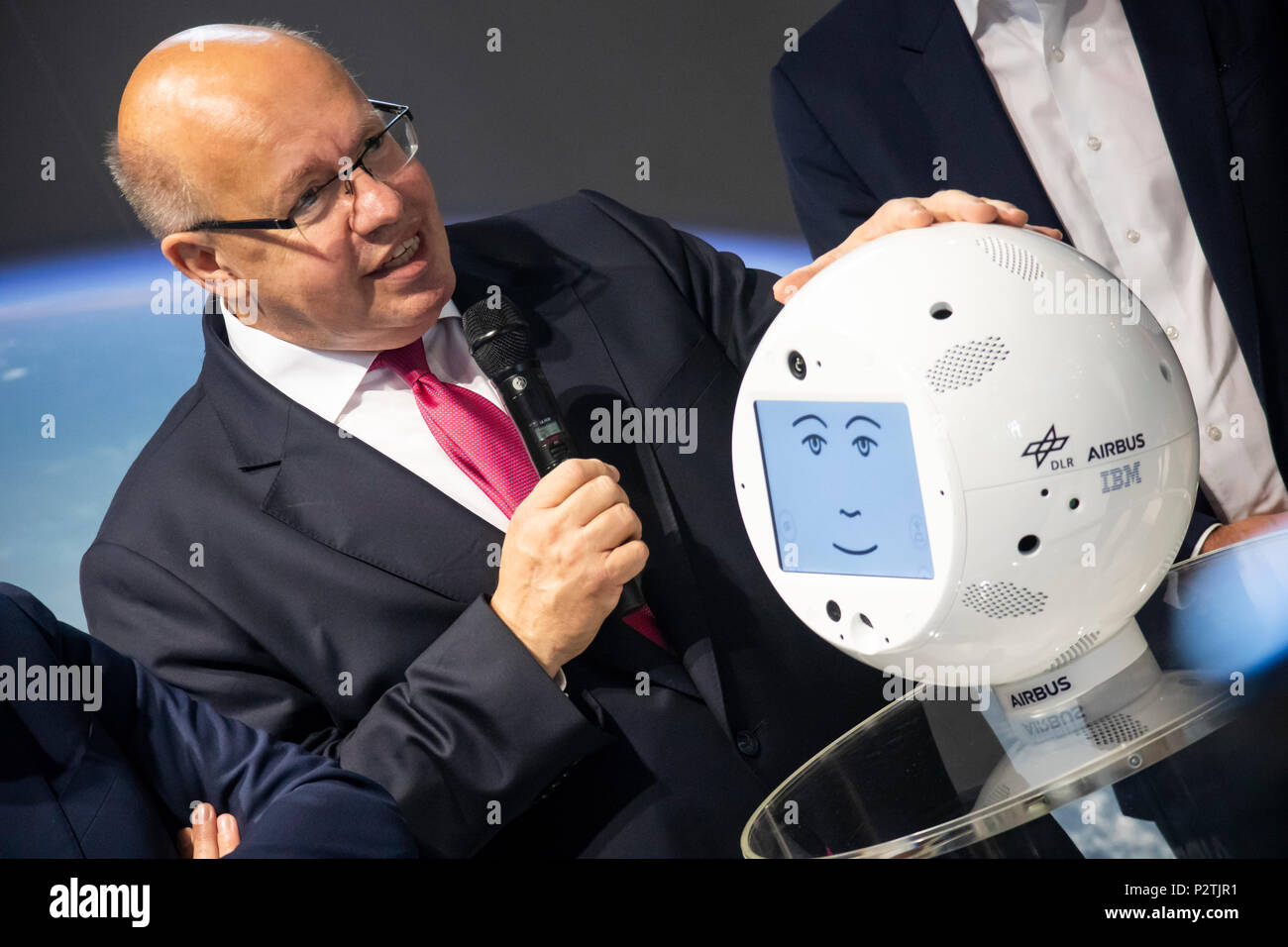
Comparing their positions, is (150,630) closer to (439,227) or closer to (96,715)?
(96,715)

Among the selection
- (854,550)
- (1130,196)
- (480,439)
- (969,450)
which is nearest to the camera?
(969,450)

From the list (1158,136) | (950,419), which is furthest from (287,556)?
(1158,136)

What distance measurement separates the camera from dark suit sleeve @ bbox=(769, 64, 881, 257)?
2.15m

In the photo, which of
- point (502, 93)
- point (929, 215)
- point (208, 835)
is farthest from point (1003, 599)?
point (502, 93)

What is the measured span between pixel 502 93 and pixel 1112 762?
156 centimetres

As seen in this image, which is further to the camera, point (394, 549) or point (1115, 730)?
point (394, 549)

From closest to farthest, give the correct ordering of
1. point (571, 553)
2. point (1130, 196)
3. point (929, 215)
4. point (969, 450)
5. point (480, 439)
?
point (969, 450) → point (929, 215) → point (571, 553) → point (480, 439) → point (1130, 196)

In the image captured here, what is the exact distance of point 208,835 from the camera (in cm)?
147

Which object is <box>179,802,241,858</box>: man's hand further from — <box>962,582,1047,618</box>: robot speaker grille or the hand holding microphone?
<box>962,582,1047,618</box>: robot speaker grille

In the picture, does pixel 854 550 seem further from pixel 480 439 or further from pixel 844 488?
pixel 480 439

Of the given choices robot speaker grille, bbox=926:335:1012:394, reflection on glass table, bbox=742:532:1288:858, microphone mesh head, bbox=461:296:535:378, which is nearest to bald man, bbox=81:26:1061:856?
microphone mesh head, bbox=461:296:535:378

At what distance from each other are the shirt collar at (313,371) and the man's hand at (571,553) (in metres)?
0.42

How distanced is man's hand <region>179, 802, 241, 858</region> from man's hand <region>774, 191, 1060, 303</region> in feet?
3.10

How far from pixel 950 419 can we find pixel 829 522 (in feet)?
Result: 0.60
